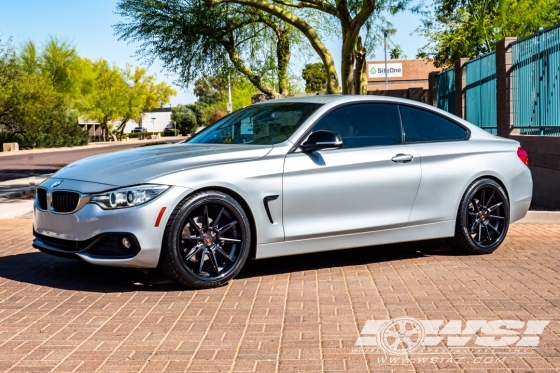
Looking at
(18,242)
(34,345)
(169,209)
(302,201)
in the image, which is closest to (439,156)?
(302,201)

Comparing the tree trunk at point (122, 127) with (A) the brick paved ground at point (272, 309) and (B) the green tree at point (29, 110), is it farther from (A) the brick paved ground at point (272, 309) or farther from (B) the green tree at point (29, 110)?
(A) the brick paved ground at point (272, 309)

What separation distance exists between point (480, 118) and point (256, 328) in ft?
44.4

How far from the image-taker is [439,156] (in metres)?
7.87

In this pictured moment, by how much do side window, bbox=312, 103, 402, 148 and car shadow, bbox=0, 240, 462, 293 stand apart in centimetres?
123

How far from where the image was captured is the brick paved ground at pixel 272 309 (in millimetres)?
4711

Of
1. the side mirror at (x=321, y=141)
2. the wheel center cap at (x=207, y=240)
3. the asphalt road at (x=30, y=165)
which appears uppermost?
the side mirror at (x=321, y=141)

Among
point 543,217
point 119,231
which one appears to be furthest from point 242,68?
point 119,231

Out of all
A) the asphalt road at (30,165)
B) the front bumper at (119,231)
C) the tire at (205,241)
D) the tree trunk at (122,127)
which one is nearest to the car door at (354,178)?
the tire at (205,241)

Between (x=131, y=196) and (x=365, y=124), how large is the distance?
97.2 inches

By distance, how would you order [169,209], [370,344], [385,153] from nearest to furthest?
[370,344]
[169,209]
[385,153]

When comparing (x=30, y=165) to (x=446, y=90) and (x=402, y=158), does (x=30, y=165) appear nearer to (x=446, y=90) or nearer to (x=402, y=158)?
(x=446, y=90)

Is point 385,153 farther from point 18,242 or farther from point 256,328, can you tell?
point 18,242
